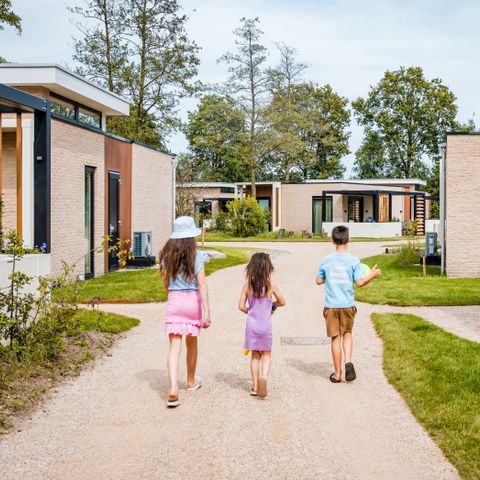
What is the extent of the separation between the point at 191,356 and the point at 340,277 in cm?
162

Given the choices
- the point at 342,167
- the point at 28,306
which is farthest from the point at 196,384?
the point at 342,167

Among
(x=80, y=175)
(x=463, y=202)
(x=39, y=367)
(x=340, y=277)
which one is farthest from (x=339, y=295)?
(x=463, y=202)

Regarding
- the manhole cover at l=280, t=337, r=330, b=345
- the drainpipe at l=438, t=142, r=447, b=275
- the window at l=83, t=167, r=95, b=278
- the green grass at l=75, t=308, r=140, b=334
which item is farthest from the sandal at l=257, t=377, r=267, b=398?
the drainpipe at l=438, t=142, r=447, b=275

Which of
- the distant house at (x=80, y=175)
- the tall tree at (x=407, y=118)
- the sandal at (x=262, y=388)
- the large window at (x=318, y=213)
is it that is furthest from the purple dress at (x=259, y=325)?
the tall tree at (x=407, y=118)

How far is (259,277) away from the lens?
6230 mm

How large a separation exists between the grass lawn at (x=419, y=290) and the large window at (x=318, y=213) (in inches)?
992

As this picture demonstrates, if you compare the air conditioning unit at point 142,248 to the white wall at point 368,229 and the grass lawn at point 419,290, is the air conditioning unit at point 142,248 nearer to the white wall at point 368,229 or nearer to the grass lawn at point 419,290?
the grass lawn at point 419,290

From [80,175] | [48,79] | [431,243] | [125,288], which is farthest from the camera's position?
[431,243]

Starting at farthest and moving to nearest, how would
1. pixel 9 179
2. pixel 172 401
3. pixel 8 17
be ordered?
pixel 8 17, pixel 9 179, pixel 172 401

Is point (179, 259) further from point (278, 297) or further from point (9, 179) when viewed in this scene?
point (9, 179)

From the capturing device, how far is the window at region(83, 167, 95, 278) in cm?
1634

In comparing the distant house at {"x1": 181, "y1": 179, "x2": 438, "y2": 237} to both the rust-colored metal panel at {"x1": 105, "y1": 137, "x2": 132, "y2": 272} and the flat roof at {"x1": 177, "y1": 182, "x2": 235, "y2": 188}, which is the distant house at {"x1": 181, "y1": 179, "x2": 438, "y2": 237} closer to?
the flat roof at {"x1": 177, "y1": 182, "x2": 235, "y2": 188}

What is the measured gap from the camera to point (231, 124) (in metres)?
43.9

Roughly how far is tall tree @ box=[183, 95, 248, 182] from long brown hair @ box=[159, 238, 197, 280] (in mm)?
37154
